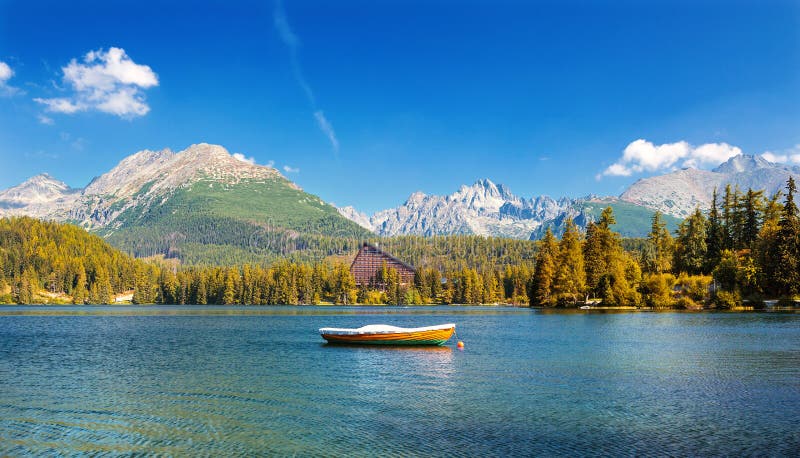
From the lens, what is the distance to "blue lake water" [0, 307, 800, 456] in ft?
86.5

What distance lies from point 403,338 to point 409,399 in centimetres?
3085

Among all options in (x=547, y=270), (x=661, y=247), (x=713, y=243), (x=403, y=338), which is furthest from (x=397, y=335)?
(x=661, y=247)

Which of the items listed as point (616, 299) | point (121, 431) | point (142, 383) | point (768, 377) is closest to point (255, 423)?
point (121, 431)

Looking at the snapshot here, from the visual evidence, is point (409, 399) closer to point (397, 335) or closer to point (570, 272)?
point (397, 335)

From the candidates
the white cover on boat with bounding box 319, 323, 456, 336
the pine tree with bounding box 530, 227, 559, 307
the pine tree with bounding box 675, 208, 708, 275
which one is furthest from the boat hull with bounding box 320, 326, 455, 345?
the pine tree with bounding box 675, 208, 708, 275

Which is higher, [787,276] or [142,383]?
[787,276]

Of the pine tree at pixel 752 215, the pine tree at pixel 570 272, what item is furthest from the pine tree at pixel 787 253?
the pine tree at pixel 570 272

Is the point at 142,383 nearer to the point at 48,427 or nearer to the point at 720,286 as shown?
the point at 48,427

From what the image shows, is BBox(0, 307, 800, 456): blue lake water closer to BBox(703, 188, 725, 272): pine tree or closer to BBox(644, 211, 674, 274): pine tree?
BBox(703, 188, 725, 272): pine tree

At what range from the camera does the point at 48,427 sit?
2967 cm

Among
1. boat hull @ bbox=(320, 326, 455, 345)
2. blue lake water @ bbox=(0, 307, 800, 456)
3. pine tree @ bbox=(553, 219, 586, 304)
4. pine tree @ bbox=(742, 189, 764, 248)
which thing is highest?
pine tree @ bbox=(742, 189, 764, 248)

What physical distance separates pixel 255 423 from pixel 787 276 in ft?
439

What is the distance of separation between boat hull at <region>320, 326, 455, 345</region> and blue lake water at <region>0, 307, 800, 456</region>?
149 centimetres

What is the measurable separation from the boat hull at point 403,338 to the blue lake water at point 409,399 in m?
1.49
